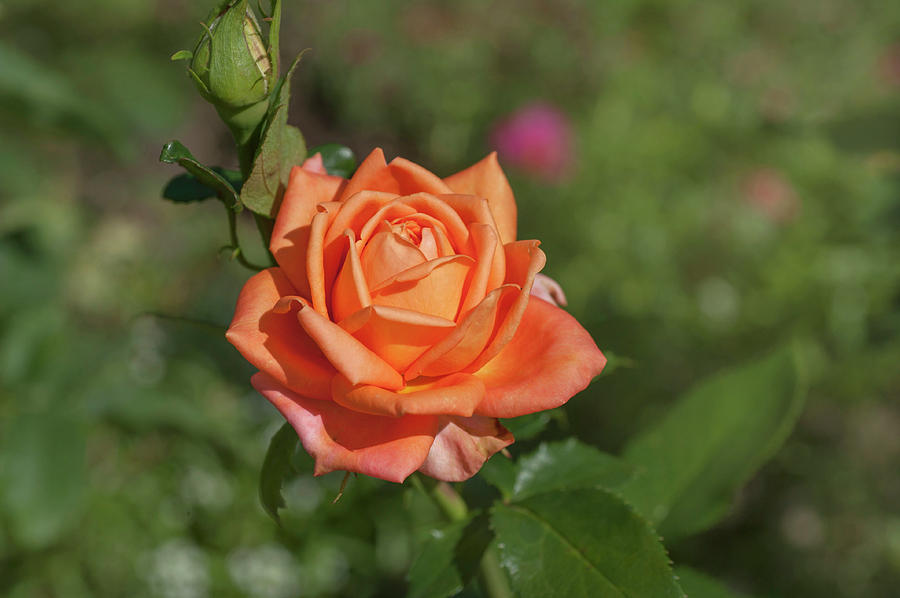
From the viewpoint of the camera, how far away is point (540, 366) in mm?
501

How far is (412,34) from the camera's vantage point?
3350 mm

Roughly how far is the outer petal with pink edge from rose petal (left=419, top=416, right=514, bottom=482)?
0.04 ft

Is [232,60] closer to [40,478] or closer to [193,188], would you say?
[193,188]

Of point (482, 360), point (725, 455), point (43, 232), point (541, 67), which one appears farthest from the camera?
point (541, 67)

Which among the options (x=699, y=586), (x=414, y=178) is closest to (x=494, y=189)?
(x=414, y=178)

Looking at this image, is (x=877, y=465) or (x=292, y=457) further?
(x=877, y=465)

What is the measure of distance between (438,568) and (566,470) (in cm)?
15

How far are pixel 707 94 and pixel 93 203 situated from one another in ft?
7.99

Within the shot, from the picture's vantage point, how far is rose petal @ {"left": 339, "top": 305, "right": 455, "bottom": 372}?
48cm

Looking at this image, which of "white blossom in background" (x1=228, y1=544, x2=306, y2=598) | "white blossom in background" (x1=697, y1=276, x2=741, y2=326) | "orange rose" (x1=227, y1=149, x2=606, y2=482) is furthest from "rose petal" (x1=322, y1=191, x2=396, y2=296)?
"white blossom in background" (x1=697, y1=276, x2=741, y2=326)

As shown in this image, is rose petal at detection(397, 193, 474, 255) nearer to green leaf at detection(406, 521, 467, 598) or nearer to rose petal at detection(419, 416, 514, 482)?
rose petal at detection(419, 416, 514, 482)

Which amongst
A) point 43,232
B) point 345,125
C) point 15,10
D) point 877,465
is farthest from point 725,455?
point 15,10

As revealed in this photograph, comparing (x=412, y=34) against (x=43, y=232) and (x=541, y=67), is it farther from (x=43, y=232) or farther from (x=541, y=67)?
(x=43, y=232)

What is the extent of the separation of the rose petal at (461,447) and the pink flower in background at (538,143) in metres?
2.06
